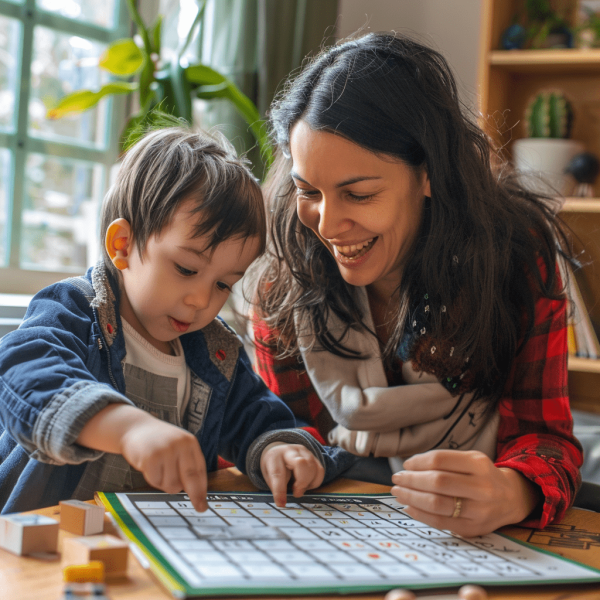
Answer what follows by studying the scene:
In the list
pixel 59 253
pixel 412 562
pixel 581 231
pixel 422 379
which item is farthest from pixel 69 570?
pixel 581 231

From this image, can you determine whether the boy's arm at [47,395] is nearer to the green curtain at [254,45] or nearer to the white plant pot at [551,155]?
the green curtain at [254,45]

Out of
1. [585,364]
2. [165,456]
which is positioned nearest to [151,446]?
[165,456]

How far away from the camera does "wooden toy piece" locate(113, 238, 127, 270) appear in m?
0.92

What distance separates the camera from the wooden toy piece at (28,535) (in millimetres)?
542

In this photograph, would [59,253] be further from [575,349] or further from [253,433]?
[575,349]

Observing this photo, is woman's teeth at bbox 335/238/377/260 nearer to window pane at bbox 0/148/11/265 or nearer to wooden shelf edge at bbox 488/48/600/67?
window pane at bbox 0/148/11/265

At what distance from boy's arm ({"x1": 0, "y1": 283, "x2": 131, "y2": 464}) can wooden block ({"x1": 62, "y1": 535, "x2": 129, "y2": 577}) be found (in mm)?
117

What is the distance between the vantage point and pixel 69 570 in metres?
0.47

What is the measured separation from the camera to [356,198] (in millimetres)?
964

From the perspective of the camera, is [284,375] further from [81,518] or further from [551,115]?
[551,115]

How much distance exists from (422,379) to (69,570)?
0.73 metres

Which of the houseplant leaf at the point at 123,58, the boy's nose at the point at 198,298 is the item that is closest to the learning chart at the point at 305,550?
the boy's nose at the point at 198,298

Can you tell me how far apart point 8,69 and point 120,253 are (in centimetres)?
120

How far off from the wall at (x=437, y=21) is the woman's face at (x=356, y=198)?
1.48 meters
